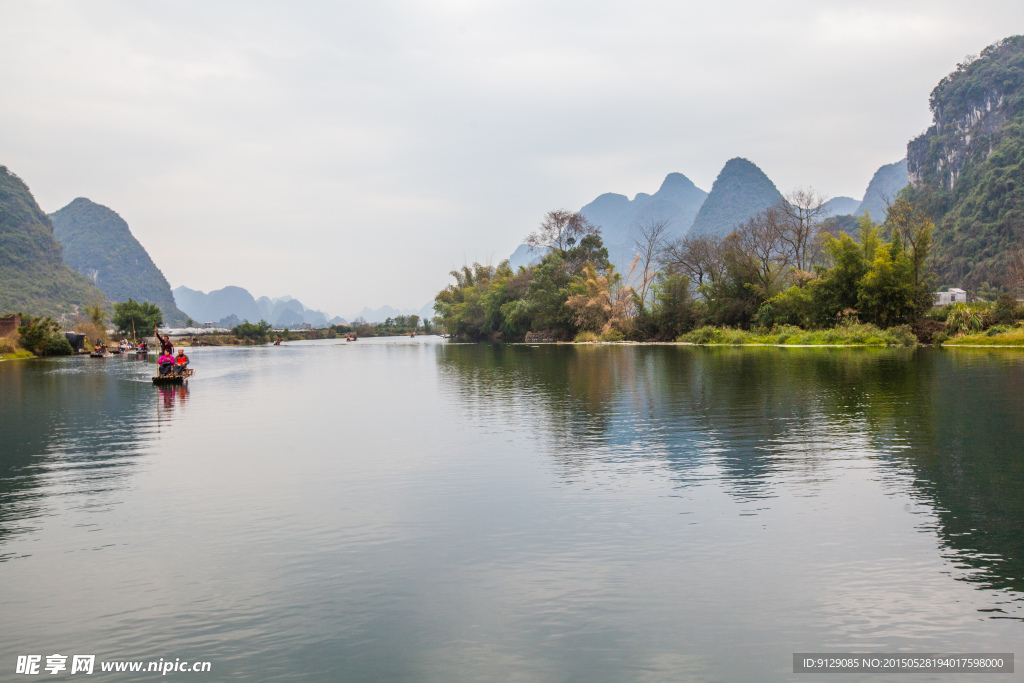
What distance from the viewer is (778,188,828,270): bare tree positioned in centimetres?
5466

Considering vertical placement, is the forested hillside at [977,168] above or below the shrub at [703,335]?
above

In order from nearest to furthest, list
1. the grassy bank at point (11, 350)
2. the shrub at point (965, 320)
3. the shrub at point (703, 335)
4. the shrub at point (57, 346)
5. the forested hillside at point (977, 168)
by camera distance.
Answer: the shrub at point (965, 320)
the shrub at point (703, 335)
the grassy bank at point (11, 350)
the shrub at point (57, 346)
the forested hillside at point (977, 168)

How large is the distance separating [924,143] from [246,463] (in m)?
179

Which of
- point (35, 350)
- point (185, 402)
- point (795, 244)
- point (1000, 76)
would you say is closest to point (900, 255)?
point (795, 244)

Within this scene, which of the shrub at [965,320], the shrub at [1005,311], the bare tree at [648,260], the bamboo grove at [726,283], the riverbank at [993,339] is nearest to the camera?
the riverbank at [993,339]

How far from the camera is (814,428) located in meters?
13.4

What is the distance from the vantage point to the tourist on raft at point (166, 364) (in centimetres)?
2866

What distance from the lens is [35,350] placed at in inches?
2357

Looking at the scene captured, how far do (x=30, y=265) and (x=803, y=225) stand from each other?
5683 inches

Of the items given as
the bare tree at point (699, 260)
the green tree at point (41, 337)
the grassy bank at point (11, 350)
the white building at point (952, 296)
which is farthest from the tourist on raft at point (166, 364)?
the white building at point (952, 296)

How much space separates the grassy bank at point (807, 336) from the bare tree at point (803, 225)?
30.9 ft

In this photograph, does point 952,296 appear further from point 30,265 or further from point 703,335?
point 30,265

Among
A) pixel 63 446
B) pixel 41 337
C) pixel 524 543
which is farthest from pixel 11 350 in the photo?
pixel 524 543

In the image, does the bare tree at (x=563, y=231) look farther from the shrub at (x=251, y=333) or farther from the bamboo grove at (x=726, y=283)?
the shrub at (x=251, y=333)
